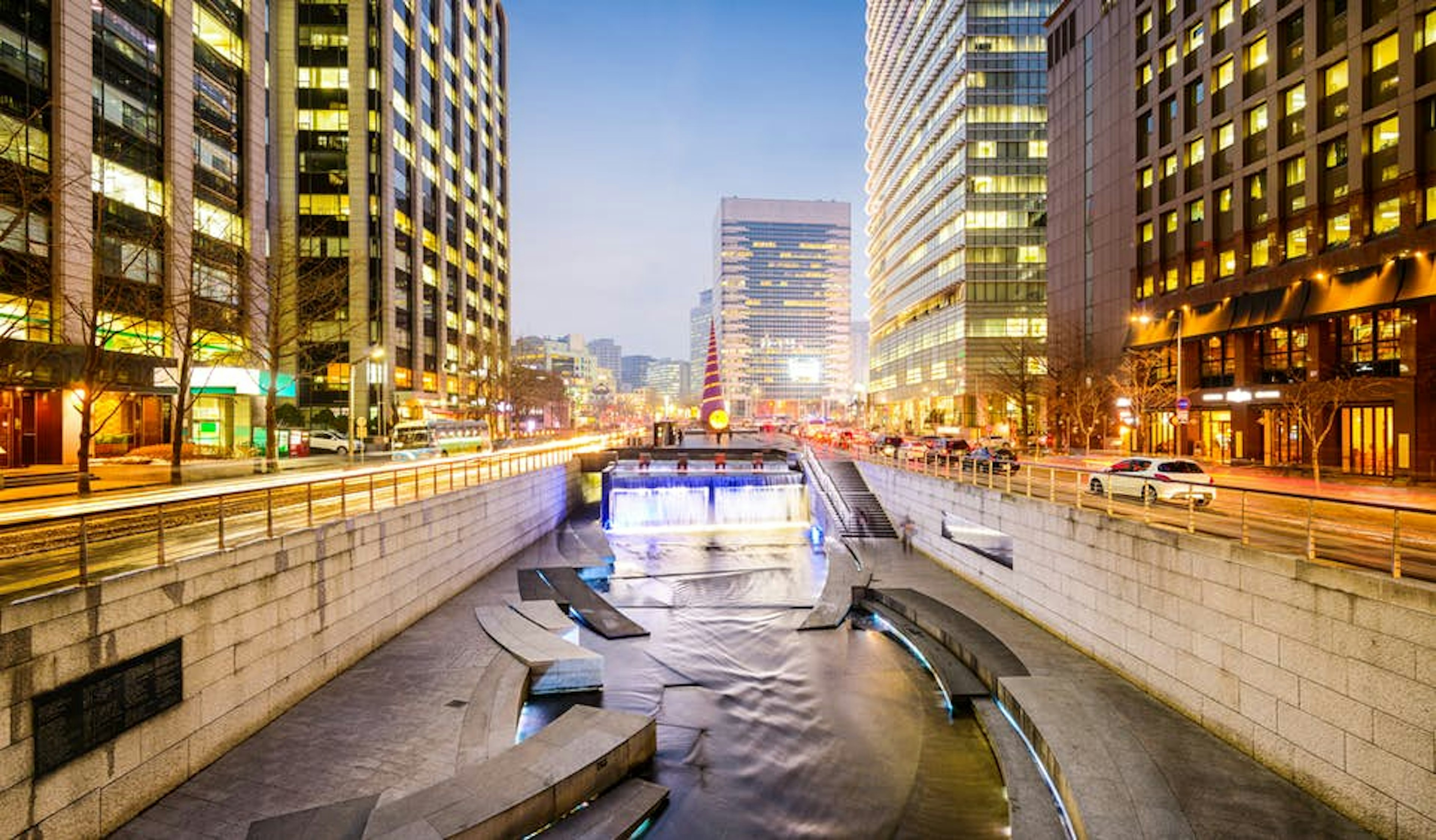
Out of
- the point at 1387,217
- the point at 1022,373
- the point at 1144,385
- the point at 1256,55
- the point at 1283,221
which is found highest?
the point at 1256,55

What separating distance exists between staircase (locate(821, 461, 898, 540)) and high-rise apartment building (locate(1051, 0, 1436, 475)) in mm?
20716

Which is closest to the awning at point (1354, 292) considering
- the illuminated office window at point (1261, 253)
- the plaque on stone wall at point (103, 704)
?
the illuminated office window at point (1261, 253)

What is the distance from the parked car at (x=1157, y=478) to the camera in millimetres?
20500

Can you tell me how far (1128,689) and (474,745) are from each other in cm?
1328

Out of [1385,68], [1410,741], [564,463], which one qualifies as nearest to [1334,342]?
[1385,68]

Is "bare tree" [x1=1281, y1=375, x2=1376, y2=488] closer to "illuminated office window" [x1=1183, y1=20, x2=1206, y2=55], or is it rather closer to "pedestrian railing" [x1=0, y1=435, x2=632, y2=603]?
"illuminated office window" [x1=1183, y1=20, x2=1206, y2=55]

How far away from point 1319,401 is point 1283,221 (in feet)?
42.6

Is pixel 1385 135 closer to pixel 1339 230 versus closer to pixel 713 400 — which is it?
pixel 1339 230

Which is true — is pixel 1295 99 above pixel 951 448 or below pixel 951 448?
above

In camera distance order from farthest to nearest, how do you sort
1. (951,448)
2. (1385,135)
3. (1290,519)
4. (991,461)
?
(951,448) → (1385,135) → (991,461) → (1290,519)

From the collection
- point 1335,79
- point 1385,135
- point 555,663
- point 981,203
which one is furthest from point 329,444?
point 981,203

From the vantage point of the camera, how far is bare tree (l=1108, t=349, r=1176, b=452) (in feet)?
154

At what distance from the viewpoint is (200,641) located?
1088cm

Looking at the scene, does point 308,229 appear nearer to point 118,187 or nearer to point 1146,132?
point 118,187
